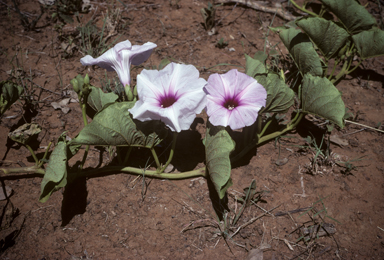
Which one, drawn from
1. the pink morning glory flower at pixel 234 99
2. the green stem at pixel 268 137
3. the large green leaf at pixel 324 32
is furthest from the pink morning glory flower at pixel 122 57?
the large green leaf at pixel 324 32

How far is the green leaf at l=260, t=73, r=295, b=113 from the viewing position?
6.82 ft

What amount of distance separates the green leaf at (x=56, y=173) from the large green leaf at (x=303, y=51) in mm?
1930

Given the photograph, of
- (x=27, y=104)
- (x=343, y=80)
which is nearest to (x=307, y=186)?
(x=343, y=80)

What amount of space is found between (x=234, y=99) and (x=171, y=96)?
0.42m

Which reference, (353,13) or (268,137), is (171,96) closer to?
(268,137)

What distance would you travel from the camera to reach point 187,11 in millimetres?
3584

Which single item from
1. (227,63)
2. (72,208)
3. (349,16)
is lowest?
(72,208)

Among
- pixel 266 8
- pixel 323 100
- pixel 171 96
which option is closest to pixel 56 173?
pixel 171 96

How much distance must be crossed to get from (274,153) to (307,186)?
0.38 metres

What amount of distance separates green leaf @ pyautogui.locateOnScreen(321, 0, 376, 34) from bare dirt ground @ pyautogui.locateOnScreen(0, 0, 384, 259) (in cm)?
68

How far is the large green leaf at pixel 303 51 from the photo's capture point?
7.63 feet

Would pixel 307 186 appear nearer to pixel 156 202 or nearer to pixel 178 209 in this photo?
pixel 178 209

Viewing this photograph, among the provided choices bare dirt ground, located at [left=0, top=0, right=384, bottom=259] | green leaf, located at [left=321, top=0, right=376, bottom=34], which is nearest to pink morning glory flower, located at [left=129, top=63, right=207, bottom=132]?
bare dirt ground, located at [left=0, top=0, right=384, bottom=259]

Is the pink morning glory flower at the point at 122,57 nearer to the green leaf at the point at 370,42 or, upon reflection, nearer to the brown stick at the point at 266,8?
the green leaf at the point at 370,42
